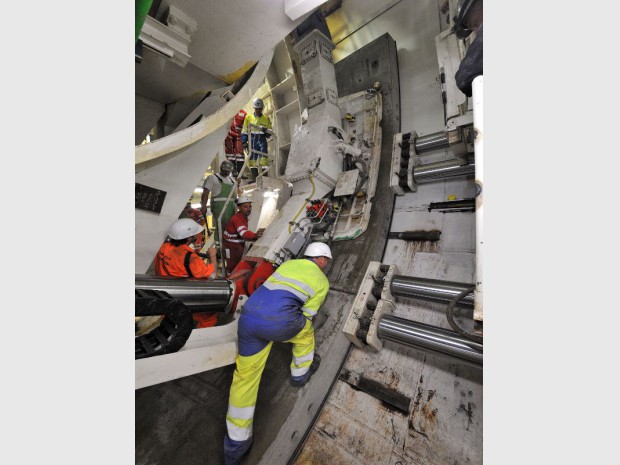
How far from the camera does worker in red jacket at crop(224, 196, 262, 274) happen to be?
3.63 meters

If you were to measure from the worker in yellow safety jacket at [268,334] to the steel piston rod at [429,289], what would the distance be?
62 centimetres

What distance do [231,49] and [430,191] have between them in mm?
2282

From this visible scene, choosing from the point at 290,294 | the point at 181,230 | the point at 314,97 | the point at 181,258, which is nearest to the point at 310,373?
the point at 290,294

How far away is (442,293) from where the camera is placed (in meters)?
1.82

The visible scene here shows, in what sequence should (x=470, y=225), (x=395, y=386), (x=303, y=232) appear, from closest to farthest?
(x=395, y=386)
(x=470, y=225)
(x=303, y=232)

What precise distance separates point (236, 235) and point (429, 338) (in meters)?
2.83

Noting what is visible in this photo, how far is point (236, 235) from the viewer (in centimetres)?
369

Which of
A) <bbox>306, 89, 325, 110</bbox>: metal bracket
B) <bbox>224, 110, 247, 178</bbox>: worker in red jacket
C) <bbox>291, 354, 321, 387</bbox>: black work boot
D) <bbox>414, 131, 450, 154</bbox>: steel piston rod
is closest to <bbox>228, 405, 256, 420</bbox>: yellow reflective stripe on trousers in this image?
<bbox>291, 354, 321, 387</bbox>: black work boot

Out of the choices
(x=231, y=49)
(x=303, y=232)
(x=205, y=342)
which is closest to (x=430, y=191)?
(x=303, y=232)

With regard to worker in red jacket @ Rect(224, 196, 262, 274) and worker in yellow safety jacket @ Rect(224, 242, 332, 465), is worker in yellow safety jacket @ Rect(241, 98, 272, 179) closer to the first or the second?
worker in red jacket @ Rect(224, 196, 262, 274)

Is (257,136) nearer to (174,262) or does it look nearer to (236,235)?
(236,235)

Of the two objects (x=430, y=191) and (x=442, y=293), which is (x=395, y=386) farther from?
(x=430, y=191)

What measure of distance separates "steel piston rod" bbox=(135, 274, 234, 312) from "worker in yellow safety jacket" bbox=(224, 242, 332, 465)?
303 millimetres

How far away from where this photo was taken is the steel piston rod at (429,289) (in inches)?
69.4
